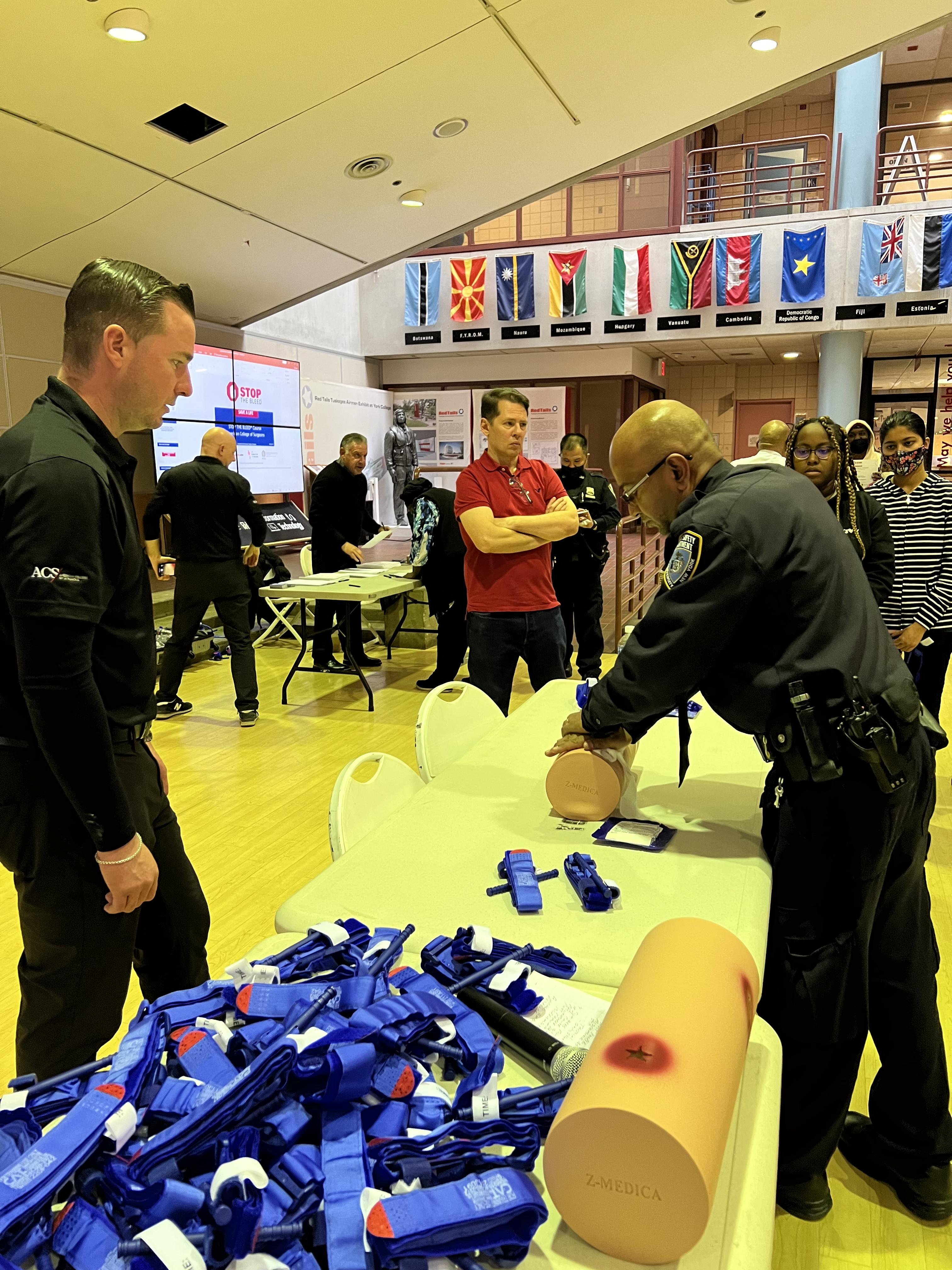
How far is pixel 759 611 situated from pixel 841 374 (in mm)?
9734

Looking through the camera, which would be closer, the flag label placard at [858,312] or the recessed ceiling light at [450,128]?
the recessed ceiling light at [450,128]

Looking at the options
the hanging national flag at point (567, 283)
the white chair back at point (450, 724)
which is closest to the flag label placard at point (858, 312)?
the hanging national flag at point (567, 283)

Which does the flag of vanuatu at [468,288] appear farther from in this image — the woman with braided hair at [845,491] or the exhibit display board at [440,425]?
the woman with braided hair at [845,491]

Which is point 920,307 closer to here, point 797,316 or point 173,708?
point 797,316

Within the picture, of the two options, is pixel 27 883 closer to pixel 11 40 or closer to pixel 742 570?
pixel 742 570

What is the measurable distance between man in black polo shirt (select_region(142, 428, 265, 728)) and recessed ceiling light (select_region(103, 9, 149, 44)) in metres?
2.13

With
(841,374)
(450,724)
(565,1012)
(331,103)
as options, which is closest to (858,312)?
(841,374)

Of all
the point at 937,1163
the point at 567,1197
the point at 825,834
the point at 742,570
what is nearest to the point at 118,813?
the point at 567,1197

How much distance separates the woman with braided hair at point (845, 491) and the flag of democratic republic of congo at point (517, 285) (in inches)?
314

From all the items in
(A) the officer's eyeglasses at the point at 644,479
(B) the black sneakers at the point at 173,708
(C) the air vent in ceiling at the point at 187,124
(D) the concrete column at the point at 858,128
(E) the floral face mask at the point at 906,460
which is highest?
(D) the concrete column at the point at 858,128

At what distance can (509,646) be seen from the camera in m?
3.60

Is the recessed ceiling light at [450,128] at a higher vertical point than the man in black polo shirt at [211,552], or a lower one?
higher

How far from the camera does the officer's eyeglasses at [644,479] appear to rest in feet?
5.80

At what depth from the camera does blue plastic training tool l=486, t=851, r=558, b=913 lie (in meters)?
1.53
